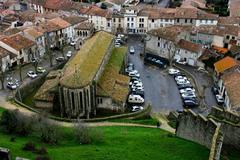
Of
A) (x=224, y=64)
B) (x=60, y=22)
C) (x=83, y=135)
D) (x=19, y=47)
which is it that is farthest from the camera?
(x=60, y=22)

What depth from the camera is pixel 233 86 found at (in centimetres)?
6362

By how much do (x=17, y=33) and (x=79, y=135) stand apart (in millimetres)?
47501

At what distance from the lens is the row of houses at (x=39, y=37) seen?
75.9 m

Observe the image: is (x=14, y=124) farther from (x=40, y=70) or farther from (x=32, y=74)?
(x=40, y=70)

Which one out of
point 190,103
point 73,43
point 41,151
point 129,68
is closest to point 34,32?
point 73,43

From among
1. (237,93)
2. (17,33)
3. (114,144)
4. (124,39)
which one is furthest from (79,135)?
(124,39)

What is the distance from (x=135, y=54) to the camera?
292ft

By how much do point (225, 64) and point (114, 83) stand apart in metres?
24.6

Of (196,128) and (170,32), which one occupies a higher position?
(170,32)

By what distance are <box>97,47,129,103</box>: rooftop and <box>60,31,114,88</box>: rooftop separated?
2727 millimetres

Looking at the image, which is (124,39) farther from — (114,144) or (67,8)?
(114,144)

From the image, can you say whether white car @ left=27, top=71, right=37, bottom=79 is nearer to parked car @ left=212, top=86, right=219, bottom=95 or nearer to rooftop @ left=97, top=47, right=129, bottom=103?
rooftop @ left=97, top=47, right=129, bottom=103

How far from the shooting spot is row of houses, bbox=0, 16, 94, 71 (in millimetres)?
75938

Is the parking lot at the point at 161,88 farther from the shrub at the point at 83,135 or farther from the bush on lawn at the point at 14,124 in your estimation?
the bush on lawn at the point at 14,124
